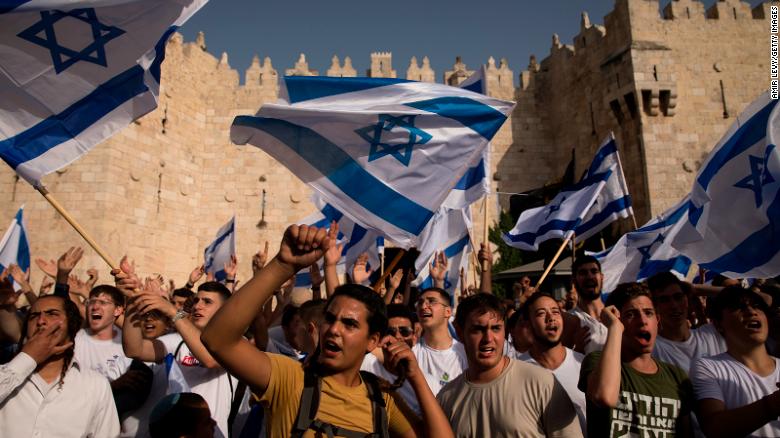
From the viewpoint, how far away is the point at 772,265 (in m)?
3.99

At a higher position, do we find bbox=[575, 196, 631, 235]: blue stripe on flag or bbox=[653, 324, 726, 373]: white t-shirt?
bbox=[575, 196, 631, 235]: blue stripe on flag

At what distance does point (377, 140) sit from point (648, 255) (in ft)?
14.3

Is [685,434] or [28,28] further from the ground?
[28,28]

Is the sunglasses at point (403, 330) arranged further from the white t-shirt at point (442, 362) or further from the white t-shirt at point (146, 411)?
the white t-shirt at point (146, 411)

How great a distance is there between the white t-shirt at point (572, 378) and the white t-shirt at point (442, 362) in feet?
2.12

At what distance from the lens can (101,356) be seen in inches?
163

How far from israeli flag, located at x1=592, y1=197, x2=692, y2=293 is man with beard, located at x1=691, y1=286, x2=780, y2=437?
340cm

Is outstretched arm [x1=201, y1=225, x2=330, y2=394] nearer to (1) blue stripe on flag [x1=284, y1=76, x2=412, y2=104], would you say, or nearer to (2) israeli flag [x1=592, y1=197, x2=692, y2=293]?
(1) blue stripe on flag [x1=284, y1=76, x2=412, y2=104]

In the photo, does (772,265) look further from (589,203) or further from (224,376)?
(224,376)

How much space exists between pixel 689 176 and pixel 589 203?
9.63 metres

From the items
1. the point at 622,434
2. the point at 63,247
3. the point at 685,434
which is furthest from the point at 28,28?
the point at 63,247

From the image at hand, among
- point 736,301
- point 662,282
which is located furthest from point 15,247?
point 736,301

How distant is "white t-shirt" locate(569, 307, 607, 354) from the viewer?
3.85 m

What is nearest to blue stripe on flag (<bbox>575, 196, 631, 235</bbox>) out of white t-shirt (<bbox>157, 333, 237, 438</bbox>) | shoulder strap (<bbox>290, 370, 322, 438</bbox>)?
white t-shirt (<bbox>157, 333, 237, 438</bbox>)
